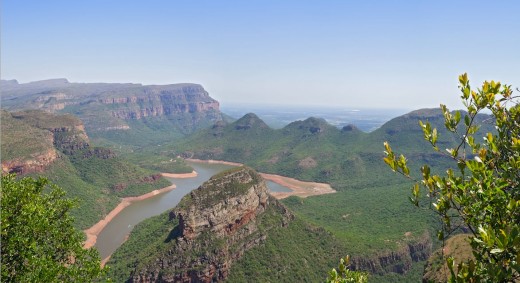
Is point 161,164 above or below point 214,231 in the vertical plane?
below

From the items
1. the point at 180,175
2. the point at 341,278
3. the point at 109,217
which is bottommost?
the point at 109,217

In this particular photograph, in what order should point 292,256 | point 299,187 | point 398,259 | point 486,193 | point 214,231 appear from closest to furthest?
point 486,193, point 214,231, point 292,256, point 398,259, point 299,187

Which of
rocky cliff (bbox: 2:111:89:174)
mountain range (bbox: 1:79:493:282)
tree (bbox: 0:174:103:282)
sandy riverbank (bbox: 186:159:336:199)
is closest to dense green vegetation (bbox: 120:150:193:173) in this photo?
mountain range (bbox: 1:79:493:282)

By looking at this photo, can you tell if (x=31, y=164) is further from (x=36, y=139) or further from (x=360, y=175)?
(x=360, y=175)

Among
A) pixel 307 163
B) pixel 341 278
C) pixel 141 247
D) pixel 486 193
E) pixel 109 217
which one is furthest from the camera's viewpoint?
pixel 307 163

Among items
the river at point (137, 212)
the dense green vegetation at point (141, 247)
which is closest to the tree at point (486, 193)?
the dense green vegetation at point (141, 247)

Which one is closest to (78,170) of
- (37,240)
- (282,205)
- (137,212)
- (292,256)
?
(137,212)

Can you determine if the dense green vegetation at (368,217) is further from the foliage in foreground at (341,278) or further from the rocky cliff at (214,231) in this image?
the foliage in foreground at (341,278)
